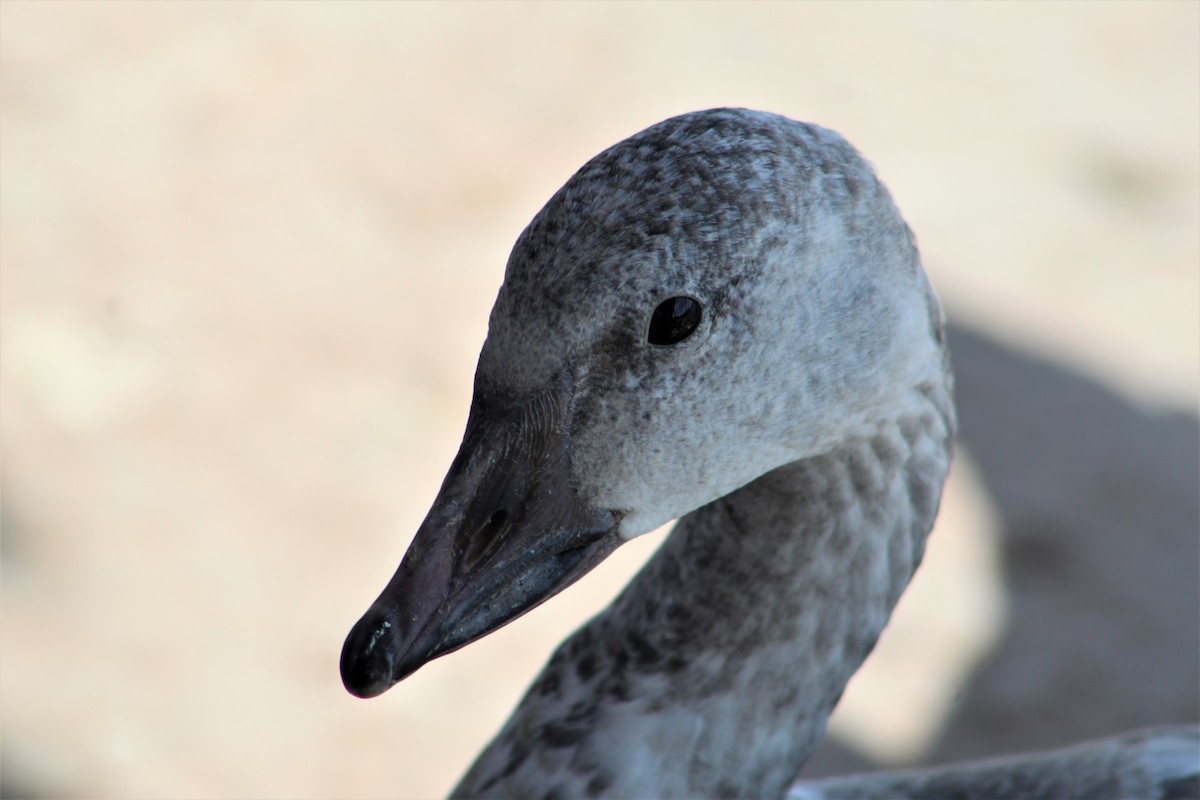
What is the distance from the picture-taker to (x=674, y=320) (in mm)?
1467

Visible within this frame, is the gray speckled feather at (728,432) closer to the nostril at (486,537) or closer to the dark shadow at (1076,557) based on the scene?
the nostril at (486,537)

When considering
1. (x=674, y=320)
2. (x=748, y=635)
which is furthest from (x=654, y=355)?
(x=748, y=635)

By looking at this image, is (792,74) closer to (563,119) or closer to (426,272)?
(563,119)

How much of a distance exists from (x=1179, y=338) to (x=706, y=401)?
3241mm

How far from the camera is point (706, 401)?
1.52 m

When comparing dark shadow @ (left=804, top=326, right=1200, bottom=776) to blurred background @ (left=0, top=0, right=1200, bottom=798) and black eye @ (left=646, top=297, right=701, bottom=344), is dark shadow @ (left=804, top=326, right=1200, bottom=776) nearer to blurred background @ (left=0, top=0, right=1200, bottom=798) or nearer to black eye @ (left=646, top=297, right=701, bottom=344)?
blurred background @ (left=0, top=0, right=1200, bottom=798)

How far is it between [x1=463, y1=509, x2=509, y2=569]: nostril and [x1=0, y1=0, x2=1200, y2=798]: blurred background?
5.44 ft

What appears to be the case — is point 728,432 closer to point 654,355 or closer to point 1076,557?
point 654,355

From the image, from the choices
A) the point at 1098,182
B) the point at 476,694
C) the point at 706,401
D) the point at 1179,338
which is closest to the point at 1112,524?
the point at 1179,338

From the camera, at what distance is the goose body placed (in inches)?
58.1

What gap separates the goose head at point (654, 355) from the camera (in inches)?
57.7

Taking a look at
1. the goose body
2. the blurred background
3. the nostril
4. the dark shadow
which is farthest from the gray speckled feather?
the dark shadow

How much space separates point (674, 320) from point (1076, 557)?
2623 mm

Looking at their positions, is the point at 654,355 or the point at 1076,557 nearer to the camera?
the point at 654,355
